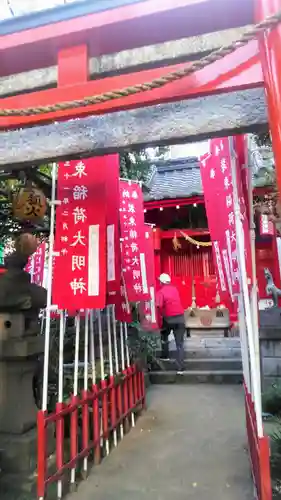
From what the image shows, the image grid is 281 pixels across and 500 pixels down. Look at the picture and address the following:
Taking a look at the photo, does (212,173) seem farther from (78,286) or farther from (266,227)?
(266,227)

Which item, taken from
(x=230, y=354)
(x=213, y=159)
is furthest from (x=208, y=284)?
(x=213, y=159)

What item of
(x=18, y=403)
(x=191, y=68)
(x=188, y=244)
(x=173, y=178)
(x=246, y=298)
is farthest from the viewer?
(x=173, y=178)

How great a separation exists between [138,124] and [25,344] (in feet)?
8.82

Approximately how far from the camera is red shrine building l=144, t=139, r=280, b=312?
12648 mm

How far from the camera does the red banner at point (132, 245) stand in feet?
18.6

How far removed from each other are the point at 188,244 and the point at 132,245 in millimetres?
8439

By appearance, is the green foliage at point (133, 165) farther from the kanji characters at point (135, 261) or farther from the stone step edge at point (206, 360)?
the stone step edge at point (206, 360)

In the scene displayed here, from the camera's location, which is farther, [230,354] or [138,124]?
[230,354]

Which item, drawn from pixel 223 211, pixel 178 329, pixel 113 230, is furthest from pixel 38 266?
pixel 223 211

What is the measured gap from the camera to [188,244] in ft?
46.3

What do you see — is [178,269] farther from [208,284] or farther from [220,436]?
[220,436]

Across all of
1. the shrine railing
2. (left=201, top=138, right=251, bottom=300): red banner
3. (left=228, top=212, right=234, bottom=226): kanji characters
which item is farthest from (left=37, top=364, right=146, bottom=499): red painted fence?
(left=228, top=212, right=234, bottom=226): kanji characters

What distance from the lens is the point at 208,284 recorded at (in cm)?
1364

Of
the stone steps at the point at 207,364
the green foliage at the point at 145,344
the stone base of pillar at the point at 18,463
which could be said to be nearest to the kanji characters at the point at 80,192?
the stone base of pillar at the point at 18,463
